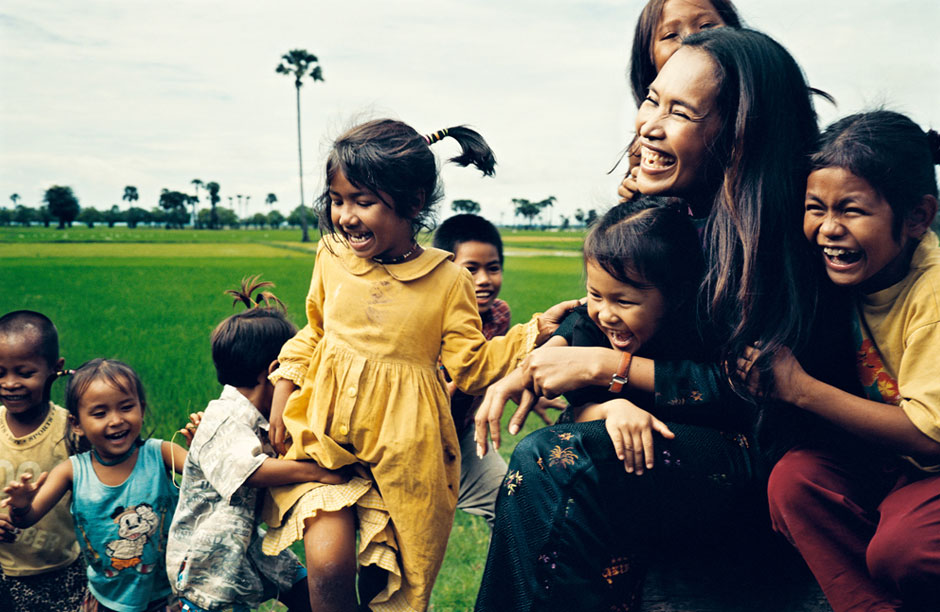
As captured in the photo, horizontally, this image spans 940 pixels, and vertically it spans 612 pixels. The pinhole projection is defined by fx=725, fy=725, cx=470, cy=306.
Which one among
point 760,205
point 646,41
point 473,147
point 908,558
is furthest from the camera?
point 646,41

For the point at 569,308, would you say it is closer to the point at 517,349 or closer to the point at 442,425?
the point at 517,349

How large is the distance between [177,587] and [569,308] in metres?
1.69

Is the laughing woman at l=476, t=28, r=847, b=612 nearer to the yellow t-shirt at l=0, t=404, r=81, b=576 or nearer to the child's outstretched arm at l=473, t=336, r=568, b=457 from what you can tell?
the child's outstretched arm at l=473, t=336, r=568, b=457

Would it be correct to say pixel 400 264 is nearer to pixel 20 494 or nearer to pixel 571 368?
→ pixel 571 368

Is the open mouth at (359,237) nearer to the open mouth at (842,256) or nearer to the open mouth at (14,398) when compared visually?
the open mouth at (842,256)

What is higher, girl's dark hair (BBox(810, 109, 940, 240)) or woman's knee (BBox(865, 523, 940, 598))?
girl's dark hair (BBox(810, 109, 940, 240))

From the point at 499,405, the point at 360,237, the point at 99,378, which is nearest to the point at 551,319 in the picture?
the point at 499,405

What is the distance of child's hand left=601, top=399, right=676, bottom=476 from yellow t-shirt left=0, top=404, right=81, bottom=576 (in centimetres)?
225

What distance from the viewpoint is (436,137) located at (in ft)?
8.32

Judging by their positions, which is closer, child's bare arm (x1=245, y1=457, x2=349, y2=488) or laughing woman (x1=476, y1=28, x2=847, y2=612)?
laughing woman (x1=476, y1=28, x2=847, y2=612)

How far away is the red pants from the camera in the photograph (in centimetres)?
167

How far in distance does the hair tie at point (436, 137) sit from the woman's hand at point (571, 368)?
88cm

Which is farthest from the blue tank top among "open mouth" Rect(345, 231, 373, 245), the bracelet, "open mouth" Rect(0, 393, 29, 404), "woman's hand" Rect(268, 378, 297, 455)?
the bracelet

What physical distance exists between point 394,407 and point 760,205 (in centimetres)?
126
